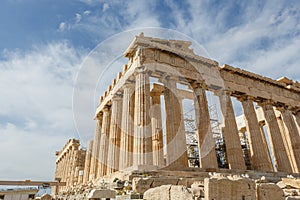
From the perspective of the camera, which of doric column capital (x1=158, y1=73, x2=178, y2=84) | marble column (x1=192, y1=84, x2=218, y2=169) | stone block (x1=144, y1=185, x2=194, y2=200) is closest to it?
stone block (x1=144, y1=185, x2=194, y2=200)

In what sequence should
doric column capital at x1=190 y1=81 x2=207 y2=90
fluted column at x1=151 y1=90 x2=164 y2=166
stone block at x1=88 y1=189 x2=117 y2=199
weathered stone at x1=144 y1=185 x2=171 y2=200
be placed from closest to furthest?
weathered stone at x1=144 y1=185 x2=171 y2=200, stone block at x1=88 y1=189 x2=117 y2=199, fluted column at x1=151 y1=90 x2=164 y2=166, doric column capital at x1=190 y1=81 x2=207 y2=90

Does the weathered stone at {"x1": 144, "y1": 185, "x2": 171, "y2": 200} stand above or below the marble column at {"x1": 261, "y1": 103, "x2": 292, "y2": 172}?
below

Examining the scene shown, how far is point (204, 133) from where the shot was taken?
18.5 m

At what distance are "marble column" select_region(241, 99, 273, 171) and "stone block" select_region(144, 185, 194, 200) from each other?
1737 centimetres

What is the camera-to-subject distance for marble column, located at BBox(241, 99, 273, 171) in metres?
20.5

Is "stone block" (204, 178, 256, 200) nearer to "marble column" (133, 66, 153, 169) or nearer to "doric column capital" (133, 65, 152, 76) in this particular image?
"marble column" (133, 66, 153, 169)

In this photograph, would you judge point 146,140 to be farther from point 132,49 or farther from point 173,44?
point 173,44

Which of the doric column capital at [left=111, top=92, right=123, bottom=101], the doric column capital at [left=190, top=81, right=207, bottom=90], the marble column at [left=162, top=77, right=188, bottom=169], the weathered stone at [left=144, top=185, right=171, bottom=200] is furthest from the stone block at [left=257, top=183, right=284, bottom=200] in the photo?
the doric column capital at [left=111, top=92, right=123, bottom=101]

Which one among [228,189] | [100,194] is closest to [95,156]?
[100,194]

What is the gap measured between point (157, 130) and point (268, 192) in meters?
14.6

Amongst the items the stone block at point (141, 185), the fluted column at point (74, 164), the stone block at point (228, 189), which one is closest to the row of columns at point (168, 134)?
the stone block at point (141, 185)

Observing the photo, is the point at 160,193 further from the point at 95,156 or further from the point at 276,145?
the point at 276,145

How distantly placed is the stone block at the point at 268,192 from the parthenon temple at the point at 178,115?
859 cm

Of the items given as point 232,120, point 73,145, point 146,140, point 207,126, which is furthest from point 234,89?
point 73,145
